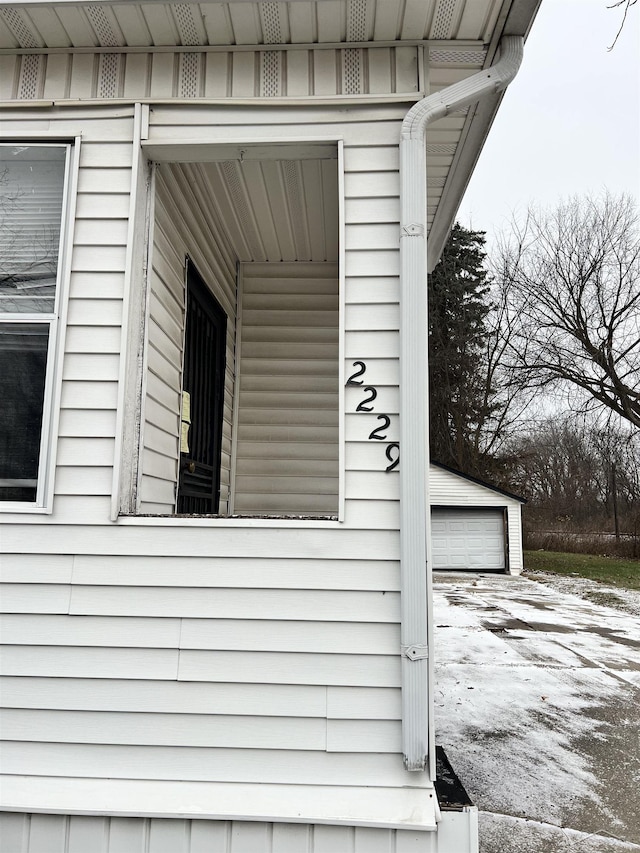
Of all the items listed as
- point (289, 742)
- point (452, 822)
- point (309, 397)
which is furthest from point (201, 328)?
point (452, 822)

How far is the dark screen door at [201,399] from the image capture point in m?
3.15

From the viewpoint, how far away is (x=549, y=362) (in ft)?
63.5

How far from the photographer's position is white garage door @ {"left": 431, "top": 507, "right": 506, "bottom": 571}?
52.4 feet

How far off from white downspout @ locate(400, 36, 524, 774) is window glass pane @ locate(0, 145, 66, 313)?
51.8 inches

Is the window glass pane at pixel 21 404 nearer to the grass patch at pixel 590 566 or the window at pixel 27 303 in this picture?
the window at pixel 27 303

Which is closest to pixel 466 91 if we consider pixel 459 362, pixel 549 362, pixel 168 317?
pixel 168 317

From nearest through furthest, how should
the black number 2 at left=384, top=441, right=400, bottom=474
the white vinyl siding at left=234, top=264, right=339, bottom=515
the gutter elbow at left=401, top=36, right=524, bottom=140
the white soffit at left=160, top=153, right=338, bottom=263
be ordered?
the black number 2 at left=384, top=441, right=400, bottom=474 → the gutter elbow at left=401, top=36, right=524, bottom=140 → the white soffit at left=160, top=153, right=338, bottom=263 → the white vinyl siding at left=234, top=264, right=339, bottom=515

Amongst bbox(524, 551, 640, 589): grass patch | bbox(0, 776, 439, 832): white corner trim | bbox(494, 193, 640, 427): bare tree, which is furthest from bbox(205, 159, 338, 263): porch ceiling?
bbox(494, 193, 640, 427): bare tree

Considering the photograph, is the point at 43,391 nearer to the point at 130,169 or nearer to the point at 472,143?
the point at 130,169

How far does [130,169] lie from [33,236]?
45cm

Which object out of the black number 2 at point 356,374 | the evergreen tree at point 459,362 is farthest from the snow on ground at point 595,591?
the black number 2 at point 356,374

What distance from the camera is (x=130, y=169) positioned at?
7.60ft

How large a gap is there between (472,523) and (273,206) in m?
13.8

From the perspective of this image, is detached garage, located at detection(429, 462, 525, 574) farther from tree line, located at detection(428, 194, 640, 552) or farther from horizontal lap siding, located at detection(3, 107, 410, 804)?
horizontal lap siding, located at detection(3, 107, 410, 804)
